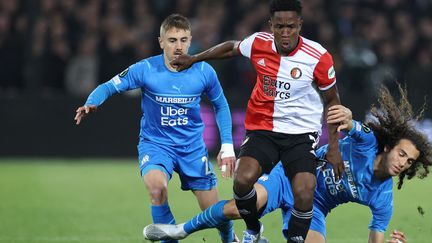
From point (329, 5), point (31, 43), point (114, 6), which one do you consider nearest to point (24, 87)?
point (31, 43)

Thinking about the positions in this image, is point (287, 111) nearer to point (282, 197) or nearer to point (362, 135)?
point (362, 135)

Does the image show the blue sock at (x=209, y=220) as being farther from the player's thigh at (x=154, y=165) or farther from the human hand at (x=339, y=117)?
the human hand at (x=339, y=117)

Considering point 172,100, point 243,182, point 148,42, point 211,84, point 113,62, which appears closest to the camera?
point 243,182

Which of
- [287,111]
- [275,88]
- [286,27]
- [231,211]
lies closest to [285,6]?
[286,27]

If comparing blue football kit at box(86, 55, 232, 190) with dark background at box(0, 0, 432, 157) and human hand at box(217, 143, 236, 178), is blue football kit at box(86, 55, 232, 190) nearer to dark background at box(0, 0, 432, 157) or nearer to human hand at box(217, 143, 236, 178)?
human hand at box(217, 143, 236, 178)

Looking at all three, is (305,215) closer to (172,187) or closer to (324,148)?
(324,148)

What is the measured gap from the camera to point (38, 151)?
52.6 ft

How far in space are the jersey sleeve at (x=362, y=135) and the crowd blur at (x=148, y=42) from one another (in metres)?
7.73

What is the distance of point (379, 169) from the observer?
7.46m

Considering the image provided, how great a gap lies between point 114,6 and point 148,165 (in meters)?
8.38

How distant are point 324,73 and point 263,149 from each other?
736mm

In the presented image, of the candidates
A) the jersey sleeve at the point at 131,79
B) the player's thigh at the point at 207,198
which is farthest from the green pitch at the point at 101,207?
the jersey sleeve at the point at 131,79

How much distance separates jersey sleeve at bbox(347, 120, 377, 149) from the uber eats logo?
1497 mm

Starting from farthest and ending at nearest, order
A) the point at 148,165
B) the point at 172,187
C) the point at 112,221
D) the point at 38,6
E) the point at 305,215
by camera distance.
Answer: the point at 38,6 < the point at 172,187 < the point at 112,221 < the point at 148,165 < the point at 305,215
